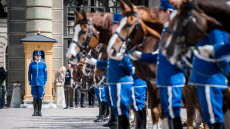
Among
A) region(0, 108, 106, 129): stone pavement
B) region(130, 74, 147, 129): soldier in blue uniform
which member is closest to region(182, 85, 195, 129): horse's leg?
region(130, 74, 147, 129): soldier in blue uniform

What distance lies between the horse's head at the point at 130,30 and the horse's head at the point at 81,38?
4.28 feet

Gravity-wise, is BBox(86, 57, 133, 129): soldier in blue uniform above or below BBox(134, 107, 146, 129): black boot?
above

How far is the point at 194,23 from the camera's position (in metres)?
6.32

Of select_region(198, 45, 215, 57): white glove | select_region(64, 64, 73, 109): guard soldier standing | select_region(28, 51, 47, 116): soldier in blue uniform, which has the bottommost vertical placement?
select_region(64, 64, 73, 109): guard soldier standing

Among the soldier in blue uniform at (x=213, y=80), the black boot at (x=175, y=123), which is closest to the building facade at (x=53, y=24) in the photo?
the black boot at (x=175, y=123)

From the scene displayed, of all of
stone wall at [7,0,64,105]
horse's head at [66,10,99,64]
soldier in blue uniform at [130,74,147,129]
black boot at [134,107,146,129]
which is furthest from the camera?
stone wall at [7,0,64,105]

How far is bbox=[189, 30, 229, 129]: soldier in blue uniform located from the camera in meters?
6.41

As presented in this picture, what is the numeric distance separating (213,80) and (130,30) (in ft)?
5.98

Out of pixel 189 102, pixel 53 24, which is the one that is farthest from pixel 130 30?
pixel 53 24

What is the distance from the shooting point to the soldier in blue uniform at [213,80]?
6406 millimetres

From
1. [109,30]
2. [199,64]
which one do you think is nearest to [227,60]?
[199,64]

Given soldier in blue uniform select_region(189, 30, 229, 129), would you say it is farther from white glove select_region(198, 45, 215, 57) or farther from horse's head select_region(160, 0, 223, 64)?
horse's head select_region(160, 0, 223, 64)

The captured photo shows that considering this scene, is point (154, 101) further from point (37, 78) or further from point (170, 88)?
point (37, 78)

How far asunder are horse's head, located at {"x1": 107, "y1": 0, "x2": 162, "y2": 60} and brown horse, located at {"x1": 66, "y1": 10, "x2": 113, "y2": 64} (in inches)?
51.6
